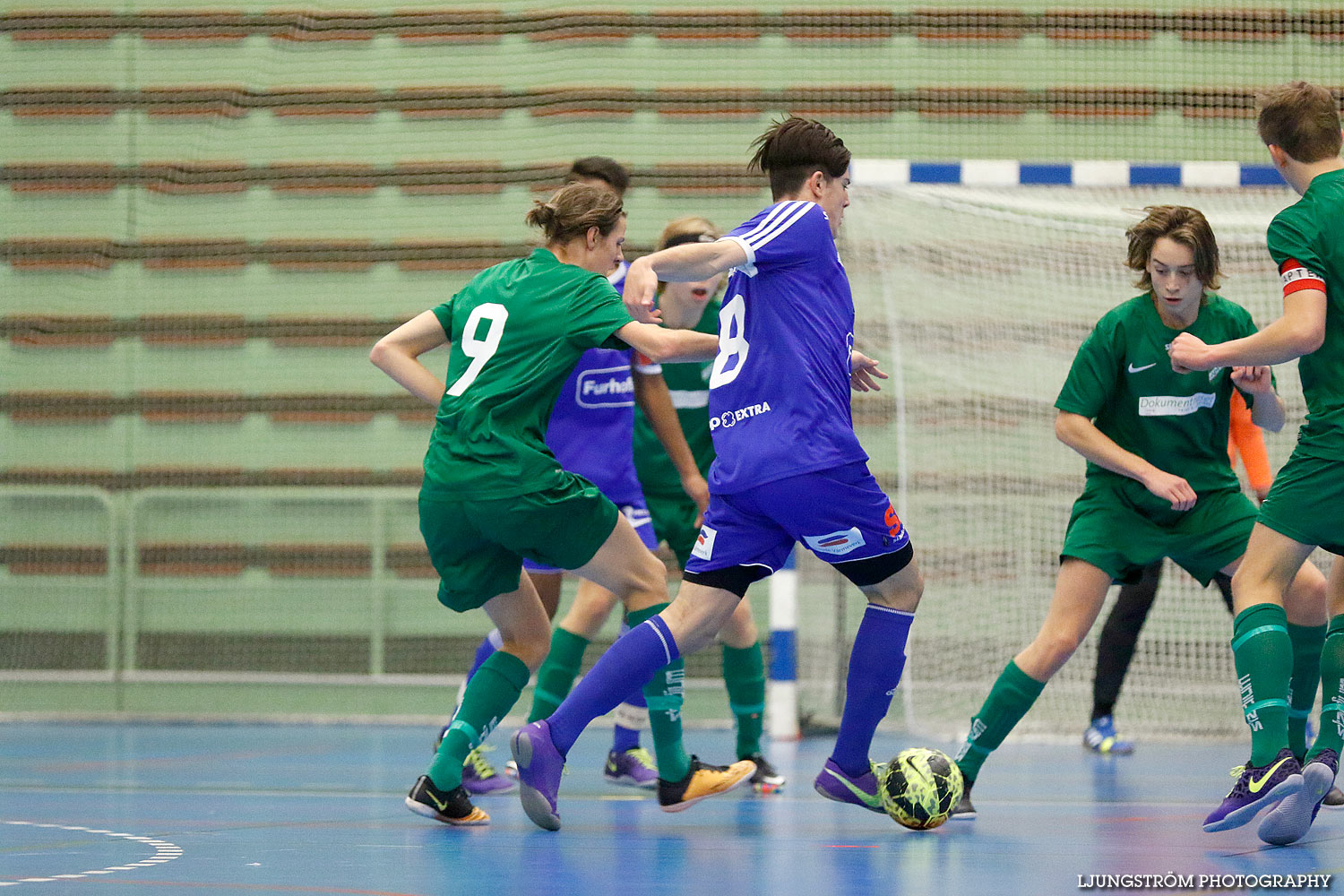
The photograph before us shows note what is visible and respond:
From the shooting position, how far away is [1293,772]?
3.07m

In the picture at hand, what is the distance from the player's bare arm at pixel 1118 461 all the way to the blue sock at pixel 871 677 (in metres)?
0.73

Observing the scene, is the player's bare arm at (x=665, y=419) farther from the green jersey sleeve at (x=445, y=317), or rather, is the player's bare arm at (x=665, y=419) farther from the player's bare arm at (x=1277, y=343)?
the player's bare arm at (x=1277, y=343)

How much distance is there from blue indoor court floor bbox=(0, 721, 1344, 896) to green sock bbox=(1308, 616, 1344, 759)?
22cm

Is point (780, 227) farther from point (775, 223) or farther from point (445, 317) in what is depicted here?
point (445, 317)

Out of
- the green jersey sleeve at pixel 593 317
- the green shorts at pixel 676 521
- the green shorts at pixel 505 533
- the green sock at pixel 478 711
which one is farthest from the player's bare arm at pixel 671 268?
the green shorts at pixel 676 521

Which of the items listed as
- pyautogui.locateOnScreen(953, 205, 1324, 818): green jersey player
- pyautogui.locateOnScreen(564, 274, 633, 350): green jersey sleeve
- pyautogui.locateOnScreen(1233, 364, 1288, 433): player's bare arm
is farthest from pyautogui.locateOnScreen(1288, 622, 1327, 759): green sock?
pyautogui.locateOnScreen(564, 274, 633, 350): green jersey sleeve

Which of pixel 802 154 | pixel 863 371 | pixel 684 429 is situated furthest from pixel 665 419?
pixel 802 154

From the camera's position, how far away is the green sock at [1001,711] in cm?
379

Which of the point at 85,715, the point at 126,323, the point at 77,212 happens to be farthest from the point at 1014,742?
the point at 77,212

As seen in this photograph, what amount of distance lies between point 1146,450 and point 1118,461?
207 millimetres

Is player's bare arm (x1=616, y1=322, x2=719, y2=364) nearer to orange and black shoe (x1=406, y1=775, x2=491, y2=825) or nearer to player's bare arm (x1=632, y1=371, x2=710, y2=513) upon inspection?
player's bare arm (x1=632, y1=371, x2=710, y2=513)

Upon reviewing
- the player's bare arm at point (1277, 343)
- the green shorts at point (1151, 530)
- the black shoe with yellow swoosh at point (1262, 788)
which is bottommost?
the black shoe with yellow swoosh at point (1262, 788)

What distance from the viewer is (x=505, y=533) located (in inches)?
138

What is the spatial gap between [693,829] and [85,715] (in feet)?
15.3
